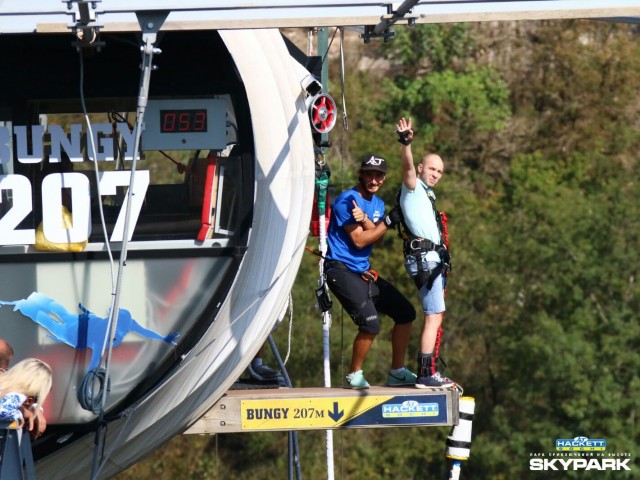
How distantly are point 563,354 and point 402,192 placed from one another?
61.6 feet

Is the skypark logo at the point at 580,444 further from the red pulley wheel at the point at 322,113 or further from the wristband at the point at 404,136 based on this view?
the wristband at the point at 404,136

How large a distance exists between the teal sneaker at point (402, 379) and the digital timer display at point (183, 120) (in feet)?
6.85

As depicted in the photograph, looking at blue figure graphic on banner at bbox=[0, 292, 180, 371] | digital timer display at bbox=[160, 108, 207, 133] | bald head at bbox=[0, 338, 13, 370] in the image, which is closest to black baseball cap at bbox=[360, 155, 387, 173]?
digital timer display at bbox=[160, 108, 207, 133]

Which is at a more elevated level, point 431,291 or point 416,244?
point 416,244

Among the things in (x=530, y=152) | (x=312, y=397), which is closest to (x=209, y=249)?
(x=312, y=397)

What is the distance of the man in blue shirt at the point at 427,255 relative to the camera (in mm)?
8594

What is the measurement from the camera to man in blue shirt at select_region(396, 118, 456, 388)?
338 inches

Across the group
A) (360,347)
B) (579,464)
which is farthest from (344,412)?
(579,464)

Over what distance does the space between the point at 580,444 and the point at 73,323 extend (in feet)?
64.8

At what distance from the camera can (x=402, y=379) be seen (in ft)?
29.1

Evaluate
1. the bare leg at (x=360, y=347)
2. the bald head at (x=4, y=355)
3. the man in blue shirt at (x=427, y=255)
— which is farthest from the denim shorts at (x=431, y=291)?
the bald head at (x=4, y=355)

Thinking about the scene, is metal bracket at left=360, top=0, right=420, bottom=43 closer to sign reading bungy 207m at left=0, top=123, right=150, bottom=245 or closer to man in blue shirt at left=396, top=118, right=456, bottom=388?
man in blue shirt at left=396, top=118, right=456, bottom=388

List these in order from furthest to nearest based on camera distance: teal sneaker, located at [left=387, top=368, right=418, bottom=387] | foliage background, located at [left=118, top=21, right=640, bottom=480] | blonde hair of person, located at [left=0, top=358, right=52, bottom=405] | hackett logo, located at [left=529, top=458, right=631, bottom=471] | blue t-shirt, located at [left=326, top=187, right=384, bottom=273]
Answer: foliage background, located at [left=118, top=21, right=640, bottom=480] < hackett logo, located at [left=529, top=458, right=631, bottom=471] < teal sneaker, located at [left=387, top=368, right=418, bottom=387] < blue t-shirt, located at [left=326, top=187, right=384, bottom=273] < blonde hair of person, located at [left=0, top=358, right=52, bottom=405]

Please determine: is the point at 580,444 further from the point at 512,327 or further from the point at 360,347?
the point at 360,347
